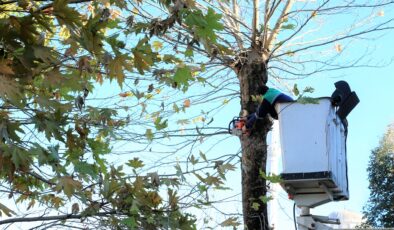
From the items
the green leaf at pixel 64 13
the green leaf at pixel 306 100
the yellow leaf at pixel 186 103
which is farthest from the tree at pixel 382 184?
the green leaf at pixel 64 13

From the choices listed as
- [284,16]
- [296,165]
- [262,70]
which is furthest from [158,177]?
[284,16]

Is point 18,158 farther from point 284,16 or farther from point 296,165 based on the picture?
point 284,16

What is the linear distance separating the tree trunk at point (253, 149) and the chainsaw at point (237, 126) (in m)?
0.07

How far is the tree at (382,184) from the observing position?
16172 millimetres

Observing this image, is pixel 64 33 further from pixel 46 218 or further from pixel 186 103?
pixel 186 103

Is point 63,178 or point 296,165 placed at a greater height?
point 296,165

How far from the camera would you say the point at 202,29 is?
105 inches

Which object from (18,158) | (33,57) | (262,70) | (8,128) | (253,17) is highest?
(253,17)

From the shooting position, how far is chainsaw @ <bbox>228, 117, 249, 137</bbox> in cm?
604

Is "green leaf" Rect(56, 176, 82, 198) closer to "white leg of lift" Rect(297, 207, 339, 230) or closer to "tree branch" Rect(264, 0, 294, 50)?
"white leg of lift" Rect(297, 207, 339, 230)

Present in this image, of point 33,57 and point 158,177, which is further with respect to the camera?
point 158,177

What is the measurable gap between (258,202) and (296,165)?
1.67 metres

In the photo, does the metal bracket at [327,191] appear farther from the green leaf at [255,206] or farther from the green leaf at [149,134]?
the green leaf at [149,134]

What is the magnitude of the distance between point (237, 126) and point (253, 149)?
32cm
